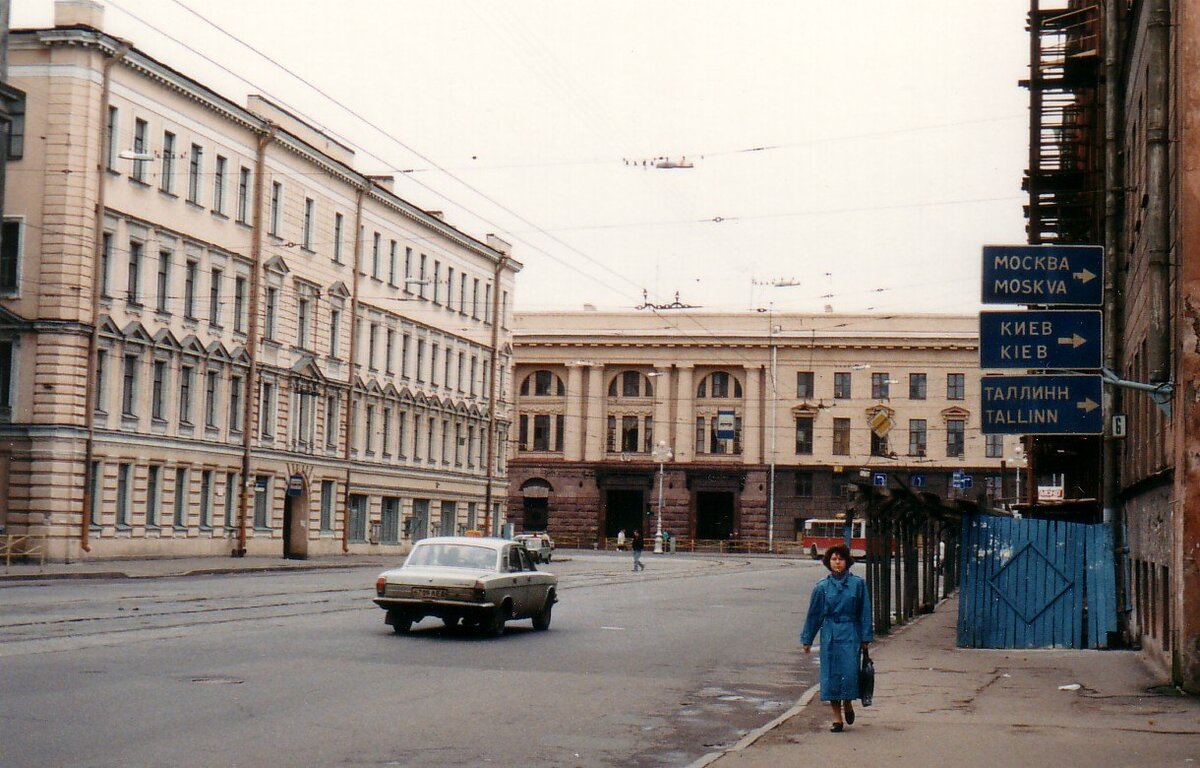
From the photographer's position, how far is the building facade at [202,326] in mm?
45312

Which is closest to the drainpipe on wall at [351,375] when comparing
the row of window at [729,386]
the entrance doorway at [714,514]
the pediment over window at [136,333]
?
the pediment over window at [136,333]

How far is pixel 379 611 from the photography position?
92.1 ft

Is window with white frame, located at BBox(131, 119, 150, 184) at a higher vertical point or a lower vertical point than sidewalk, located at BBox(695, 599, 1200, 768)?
higher

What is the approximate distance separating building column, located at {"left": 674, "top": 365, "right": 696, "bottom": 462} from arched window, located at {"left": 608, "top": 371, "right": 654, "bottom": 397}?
6.41ft

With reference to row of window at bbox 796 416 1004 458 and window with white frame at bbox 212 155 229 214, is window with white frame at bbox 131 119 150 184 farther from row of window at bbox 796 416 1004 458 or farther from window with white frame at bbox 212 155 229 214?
row of window at bbox 796 416 1004 458

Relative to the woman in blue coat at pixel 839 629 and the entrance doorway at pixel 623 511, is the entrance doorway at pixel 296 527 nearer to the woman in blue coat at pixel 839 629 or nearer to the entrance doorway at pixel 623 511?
the entrance doorway at pixel 623 511

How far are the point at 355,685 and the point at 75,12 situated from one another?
35.1 m

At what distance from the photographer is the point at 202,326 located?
5253cm

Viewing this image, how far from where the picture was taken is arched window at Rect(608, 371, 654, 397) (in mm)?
102125

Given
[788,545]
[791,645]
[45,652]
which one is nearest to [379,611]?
[791,645]

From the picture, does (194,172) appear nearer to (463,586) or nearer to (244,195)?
(244,195)

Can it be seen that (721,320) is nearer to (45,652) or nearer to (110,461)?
(110,461)

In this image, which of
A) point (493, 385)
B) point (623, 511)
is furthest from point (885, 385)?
point (493, 385)

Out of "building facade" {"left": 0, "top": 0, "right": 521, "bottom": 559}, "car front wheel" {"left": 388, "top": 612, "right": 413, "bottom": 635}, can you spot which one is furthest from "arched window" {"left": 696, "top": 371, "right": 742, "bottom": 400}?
"car front wheel" {"left": 388, "top": 612, "right": 413, "bottom": 635}
